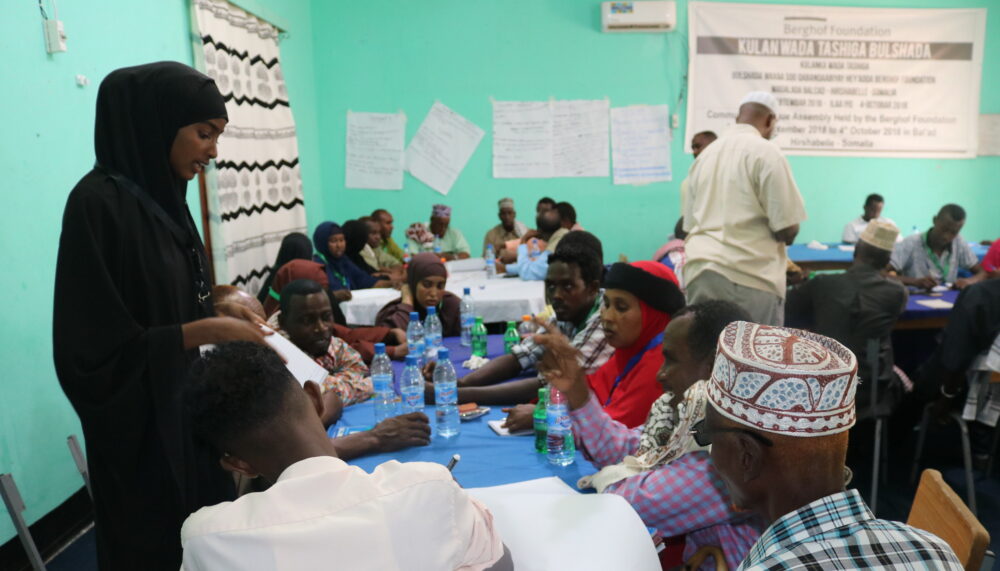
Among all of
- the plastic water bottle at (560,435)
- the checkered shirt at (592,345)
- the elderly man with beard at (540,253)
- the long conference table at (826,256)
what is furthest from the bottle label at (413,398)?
the long conference table at (826,256)

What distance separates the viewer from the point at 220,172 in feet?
14.8

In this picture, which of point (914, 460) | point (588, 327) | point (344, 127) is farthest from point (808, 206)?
point (588, 327)

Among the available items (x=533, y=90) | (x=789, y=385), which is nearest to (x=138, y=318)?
(x=789, y=385)

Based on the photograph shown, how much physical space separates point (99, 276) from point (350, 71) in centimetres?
614

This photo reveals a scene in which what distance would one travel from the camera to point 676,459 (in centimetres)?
162

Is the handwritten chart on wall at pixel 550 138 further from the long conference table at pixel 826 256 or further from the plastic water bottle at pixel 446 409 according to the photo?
the plastic water bottle at pixel 446 409

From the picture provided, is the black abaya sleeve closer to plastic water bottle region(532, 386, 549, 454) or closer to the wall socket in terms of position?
plastic water bottle region(532, 386, 549, 454)

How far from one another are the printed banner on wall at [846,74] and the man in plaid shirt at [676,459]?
613cm

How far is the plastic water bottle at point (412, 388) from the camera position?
2.38 meters

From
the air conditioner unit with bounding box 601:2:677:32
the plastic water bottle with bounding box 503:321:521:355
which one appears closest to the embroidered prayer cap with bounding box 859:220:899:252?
the plastic water bottle with bounding box 503:321:521:355

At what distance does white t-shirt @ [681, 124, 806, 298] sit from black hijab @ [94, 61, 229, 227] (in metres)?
2.53

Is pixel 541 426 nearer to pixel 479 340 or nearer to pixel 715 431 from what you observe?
pixel 715 431

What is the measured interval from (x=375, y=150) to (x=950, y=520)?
6704 mm

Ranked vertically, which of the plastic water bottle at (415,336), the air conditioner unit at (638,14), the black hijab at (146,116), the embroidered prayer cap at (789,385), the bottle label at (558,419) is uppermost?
the air conditioner unit at (638,14)
